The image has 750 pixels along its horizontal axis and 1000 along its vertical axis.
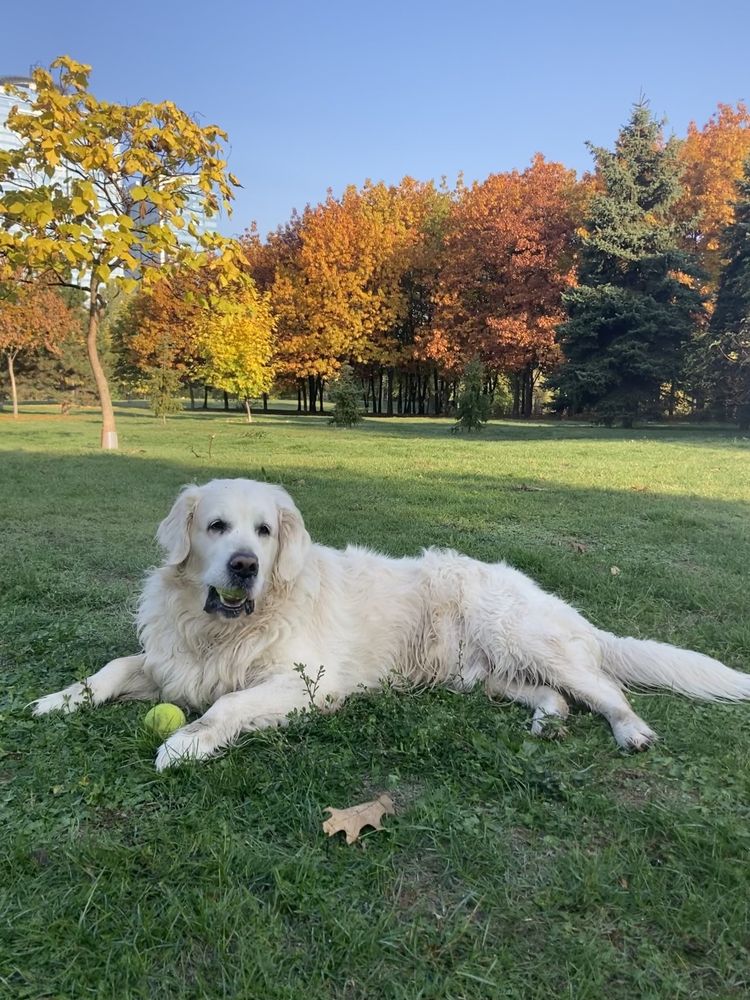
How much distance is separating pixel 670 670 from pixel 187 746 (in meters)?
2.40

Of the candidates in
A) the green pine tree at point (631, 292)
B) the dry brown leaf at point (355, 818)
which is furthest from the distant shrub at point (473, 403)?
the dry brown leaf at point (355, 818)

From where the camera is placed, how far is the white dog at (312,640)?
3105mm

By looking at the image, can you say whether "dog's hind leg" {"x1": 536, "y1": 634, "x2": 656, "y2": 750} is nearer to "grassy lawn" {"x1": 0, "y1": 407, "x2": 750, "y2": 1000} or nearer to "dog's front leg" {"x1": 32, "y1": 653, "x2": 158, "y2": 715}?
"grassy lawn" {"x1": 0, "y1": 407, "x2": 750, "y2": 1000}

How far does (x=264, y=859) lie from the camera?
2.09 meters

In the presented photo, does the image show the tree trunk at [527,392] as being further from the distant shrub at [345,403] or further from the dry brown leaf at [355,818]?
the dry brown leaf at [355,818]

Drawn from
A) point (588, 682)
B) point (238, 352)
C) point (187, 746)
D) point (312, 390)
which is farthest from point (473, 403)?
point (312, 390)

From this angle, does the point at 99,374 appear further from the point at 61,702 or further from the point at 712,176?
the point at 712,176

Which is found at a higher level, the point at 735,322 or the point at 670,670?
the point at 735,322

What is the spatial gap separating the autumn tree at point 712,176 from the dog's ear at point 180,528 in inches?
1219

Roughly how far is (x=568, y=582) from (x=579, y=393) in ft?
74.2

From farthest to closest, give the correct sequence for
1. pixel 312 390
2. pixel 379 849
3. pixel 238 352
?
1. pixel 312 390
2. pixel 238 352
3. pixel 379 849

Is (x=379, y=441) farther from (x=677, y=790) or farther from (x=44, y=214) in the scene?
(x=677, y=790)

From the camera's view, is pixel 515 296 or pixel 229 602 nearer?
pixel 229 602

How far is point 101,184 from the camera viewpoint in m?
12.0
